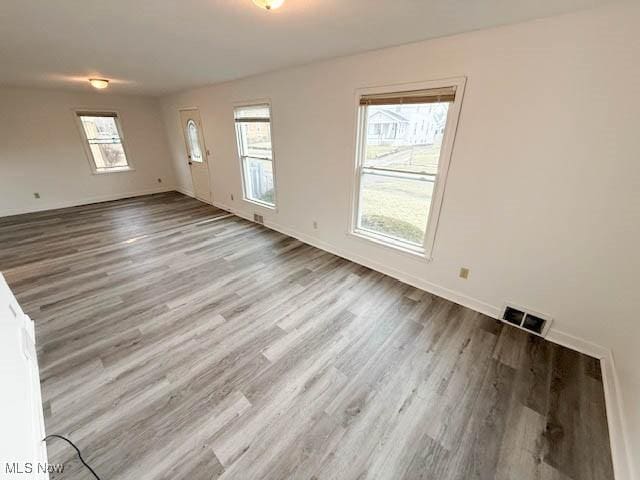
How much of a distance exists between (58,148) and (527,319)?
8085 mm

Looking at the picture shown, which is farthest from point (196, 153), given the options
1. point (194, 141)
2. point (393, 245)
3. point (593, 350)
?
point (593, 350)

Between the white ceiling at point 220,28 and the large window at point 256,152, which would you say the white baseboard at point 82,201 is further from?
the large window at point 256,152

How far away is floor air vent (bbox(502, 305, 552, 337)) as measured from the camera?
82.2 inches

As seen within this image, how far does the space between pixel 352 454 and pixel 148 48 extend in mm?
3630

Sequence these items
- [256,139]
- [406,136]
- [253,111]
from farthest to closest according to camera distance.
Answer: [256,139] < [253,111] < [406,136]

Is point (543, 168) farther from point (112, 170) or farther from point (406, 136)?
point (112, 170)

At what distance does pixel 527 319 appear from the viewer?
216cm

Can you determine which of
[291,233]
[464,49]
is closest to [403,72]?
[464,49]

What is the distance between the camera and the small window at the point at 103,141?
5387mm

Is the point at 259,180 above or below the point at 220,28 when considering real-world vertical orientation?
below

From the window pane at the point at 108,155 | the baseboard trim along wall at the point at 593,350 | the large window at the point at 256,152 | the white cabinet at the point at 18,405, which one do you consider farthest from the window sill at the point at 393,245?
the window pane at the point at 108,155

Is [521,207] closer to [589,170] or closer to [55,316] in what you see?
[589,170]

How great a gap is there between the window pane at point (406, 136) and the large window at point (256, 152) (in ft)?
5.71

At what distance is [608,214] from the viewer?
1.70 metres
